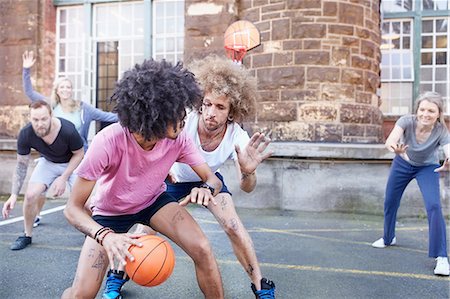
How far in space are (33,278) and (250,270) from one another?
1989 mm

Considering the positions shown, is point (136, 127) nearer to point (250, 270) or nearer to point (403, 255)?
point (250, 270)

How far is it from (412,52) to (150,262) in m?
10.6

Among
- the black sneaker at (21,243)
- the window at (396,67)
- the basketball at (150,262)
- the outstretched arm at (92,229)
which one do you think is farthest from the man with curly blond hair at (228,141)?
the window at (396,67)

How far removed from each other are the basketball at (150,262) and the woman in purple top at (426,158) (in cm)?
274

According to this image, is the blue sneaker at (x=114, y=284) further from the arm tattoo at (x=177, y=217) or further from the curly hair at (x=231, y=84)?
the curly hair at (x=231, y=84)

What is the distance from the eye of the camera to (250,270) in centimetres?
319

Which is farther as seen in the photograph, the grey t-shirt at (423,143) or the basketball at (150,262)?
the grey t-shirt at (423,143)

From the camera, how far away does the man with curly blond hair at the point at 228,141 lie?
124 inches

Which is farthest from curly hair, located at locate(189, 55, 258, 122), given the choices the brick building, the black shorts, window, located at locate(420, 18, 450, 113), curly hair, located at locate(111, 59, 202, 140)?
window, located at locate(420, 18, 450, 113)

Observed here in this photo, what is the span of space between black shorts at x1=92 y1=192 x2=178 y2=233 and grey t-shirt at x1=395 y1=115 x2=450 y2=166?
287cm

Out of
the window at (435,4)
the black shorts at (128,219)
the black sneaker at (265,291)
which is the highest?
the window at (435,4)

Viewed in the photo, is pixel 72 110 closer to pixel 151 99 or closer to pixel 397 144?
pixel 151 99

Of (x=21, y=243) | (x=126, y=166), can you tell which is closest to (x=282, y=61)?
(x=21, y=243)

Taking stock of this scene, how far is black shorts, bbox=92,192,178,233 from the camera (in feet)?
9.39
